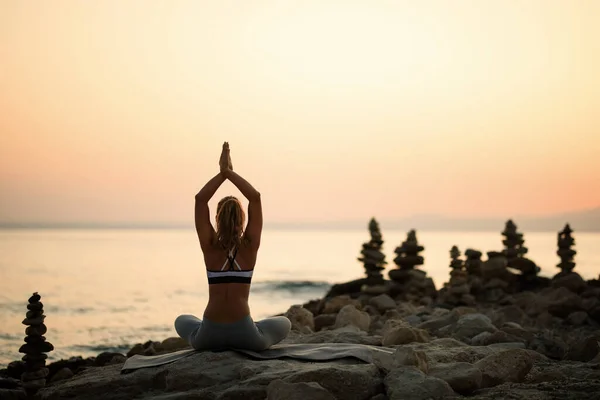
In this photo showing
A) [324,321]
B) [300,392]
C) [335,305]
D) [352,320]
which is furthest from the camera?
[335,305]

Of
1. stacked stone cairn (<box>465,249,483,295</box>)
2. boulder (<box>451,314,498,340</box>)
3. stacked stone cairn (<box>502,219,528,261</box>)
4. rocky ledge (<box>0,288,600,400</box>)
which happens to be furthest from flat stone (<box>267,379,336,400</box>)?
stacked stone cairn (<box>502,219,528,261</box>)

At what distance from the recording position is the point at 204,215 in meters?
8.88

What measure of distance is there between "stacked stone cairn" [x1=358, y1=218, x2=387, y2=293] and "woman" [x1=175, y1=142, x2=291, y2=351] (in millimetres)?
15070

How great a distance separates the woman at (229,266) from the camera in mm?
8750

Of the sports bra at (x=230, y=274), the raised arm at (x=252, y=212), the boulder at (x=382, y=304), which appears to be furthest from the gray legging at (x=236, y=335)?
the boulder at (x=382, y=304)

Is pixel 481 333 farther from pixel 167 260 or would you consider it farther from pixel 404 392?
pixel 167 260

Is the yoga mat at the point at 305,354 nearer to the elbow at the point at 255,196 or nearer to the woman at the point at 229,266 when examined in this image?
the woman at the point at 229,266

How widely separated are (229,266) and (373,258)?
15.6 m

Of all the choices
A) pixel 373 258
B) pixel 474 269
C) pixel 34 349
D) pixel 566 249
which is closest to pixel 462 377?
pixel 34 349

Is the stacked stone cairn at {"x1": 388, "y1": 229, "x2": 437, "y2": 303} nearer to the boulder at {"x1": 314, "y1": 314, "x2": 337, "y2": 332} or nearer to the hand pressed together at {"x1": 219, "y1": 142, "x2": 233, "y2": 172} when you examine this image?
the boulder at {"x1": 314, "y1": 314, "x2": 337, "y2": 332}

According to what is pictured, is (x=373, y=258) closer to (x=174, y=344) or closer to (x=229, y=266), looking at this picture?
(x=174, y=344)

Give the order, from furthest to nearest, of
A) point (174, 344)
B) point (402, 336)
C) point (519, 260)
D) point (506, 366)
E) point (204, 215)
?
point (519, 260)
point (174, 344)
point (402, 336)
point (204, 215)
point (506, 366)

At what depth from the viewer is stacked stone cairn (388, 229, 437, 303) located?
76.3ft

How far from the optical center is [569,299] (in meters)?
17.2
